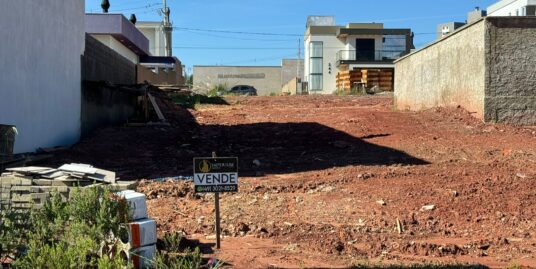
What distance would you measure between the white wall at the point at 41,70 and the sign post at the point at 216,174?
5903 mm

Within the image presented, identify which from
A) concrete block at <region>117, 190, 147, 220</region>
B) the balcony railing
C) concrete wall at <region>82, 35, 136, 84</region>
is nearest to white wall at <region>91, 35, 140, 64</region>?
concrete wall at <region>82, 35, 136, 84</region>

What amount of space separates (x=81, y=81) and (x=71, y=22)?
150 cm

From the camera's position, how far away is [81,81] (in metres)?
15.6

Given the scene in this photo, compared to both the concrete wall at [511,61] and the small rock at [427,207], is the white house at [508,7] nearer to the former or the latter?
the concrete wall at [511,61]

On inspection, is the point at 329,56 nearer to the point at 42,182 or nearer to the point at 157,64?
the point at 157,64

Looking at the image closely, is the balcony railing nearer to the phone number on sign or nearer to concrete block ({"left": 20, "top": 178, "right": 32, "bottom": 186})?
the phone number on sign

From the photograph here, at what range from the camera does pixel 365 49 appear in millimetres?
56906

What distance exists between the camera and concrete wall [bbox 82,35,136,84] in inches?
638

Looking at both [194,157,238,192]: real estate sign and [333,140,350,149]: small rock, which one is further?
[333,140,350,149]: small rock

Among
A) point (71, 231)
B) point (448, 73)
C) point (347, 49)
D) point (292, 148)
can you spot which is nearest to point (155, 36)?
point (347, 49)

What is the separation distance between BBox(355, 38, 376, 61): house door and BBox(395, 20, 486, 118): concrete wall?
33775mm

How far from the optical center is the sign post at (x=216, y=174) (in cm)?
644

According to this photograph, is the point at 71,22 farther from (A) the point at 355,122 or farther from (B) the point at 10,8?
(A) the point at 355,122

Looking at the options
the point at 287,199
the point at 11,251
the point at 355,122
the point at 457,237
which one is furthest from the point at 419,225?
the point at 355,122
